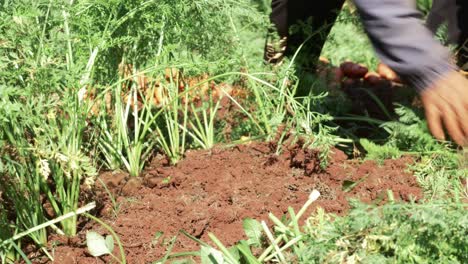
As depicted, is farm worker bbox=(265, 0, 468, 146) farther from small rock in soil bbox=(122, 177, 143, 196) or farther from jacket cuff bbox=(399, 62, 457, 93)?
small rock in soil bbox=(122, 177, 143, 196)

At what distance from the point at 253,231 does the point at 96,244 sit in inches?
19.1

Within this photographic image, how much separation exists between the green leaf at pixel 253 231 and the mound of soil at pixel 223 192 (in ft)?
0.25

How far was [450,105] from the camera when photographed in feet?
6.98

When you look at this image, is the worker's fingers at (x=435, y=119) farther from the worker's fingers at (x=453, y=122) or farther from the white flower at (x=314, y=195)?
the white flower at (x=314, y=195)

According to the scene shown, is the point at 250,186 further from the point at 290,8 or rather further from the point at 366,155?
the point at 290,8

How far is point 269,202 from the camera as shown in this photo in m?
2.76

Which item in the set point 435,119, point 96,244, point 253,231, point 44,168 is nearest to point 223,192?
point 253,231

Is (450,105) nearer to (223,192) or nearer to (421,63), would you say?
(421,63)

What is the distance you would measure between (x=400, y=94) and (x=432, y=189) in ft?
3.81

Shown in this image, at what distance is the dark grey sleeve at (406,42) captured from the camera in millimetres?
2176

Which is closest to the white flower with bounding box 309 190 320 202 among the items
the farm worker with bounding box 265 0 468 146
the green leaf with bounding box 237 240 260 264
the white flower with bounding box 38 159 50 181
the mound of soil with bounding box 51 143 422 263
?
the mound of soil with bounding box 51 143 422 263

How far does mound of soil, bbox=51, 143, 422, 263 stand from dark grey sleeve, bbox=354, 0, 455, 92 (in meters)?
0.58

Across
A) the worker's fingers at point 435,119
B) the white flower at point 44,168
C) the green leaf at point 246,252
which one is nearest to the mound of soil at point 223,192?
the green leaf at point 246,252

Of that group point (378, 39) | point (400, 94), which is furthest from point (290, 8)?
point (378, 39)
